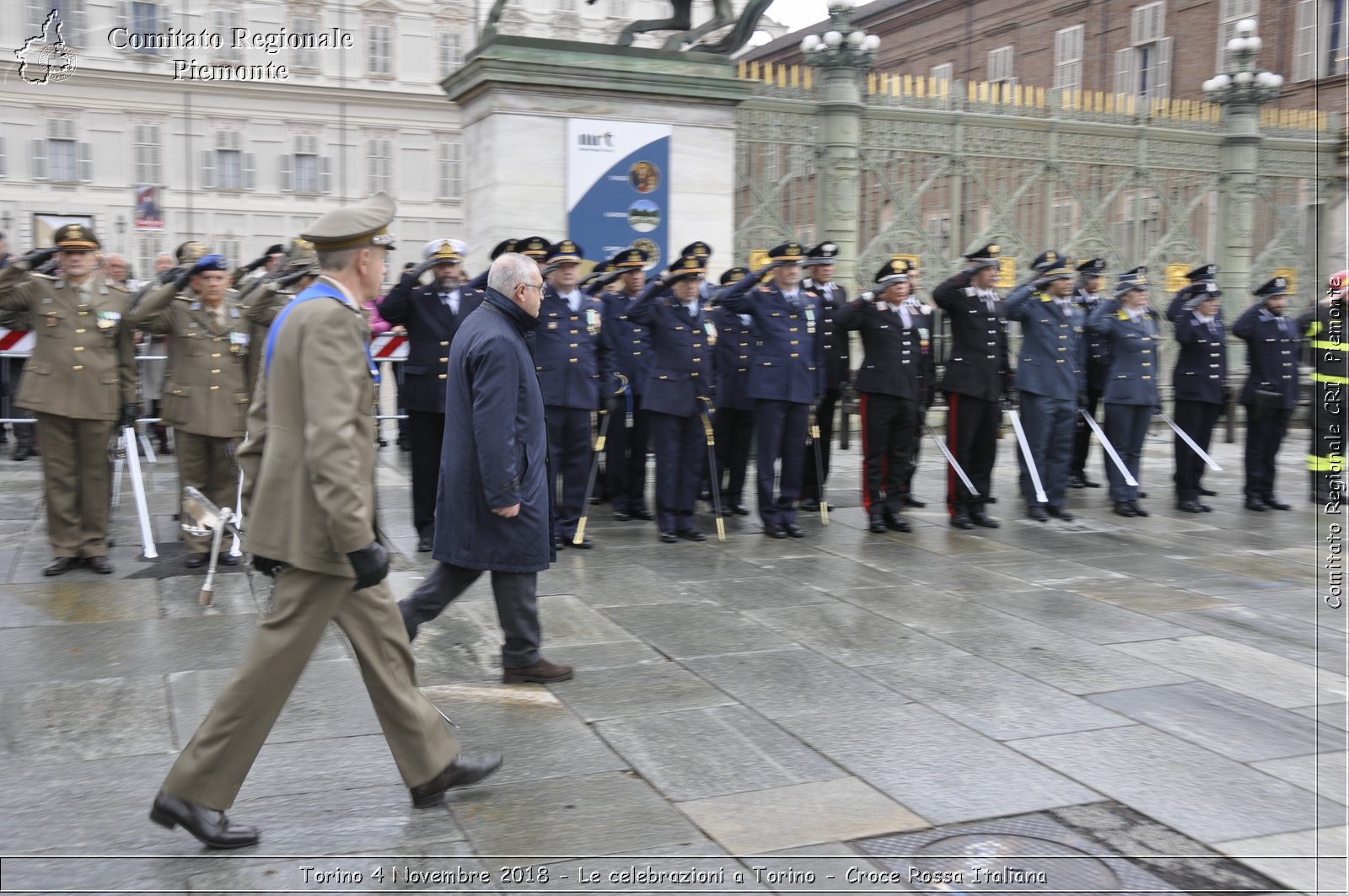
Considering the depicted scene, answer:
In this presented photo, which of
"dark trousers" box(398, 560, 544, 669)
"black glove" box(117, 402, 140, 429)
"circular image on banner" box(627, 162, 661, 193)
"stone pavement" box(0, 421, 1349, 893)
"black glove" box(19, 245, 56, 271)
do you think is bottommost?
"stone pavement" box(0, 421, 1349, 893)

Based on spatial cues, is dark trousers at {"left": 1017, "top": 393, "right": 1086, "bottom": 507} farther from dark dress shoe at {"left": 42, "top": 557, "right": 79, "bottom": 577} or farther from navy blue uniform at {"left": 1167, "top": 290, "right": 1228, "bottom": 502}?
dark dress shoe at {"left": 42, "top": 557, "right": 79, "bottom": 577}

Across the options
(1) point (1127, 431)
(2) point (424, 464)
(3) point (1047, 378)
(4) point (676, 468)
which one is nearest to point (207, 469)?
(2) point (424, 464)

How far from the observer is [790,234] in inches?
528

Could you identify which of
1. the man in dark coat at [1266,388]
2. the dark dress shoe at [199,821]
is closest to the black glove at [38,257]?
the dark dress shoe at [199,821]

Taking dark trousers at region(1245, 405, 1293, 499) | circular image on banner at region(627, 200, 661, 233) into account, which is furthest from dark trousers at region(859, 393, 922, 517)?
dark trousers at region(1245, 405, 1293, 499)

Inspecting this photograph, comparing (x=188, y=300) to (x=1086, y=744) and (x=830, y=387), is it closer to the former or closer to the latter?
(x=830, y=387)

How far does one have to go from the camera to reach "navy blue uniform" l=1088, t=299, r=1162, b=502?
1044 centimetres

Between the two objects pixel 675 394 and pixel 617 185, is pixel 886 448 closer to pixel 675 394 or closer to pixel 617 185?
pixel 675 394

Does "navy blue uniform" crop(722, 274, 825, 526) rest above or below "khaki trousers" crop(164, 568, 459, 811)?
above

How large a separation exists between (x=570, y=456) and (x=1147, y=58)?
882 inches

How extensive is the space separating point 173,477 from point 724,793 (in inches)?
345

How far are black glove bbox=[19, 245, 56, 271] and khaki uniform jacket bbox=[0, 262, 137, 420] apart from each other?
0.16m

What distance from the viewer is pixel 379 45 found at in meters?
39.4

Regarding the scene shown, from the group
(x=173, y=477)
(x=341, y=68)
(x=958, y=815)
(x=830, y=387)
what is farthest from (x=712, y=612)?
(x=341, y=68)
